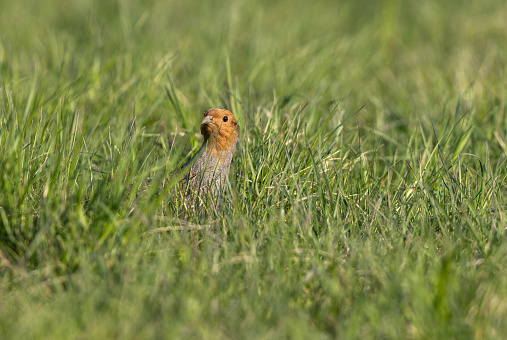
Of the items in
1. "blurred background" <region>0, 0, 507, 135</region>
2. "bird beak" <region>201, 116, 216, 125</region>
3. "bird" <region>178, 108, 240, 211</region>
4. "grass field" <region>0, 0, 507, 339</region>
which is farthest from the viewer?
"blurred background" <region>0, 0, 507, 135</region>

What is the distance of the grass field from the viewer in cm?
246

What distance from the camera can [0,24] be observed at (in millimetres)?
6410

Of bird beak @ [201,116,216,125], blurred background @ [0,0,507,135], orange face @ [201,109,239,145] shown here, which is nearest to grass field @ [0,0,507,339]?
blurred background @ [0,0,507,135]

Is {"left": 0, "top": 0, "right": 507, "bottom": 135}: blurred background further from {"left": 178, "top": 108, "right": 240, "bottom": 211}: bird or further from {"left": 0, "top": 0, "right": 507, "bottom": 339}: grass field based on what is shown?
{"left": 178, "top": 108, "right": 240, "bottom": 211}: bird

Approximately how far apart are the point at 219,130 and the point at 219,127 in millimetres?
20

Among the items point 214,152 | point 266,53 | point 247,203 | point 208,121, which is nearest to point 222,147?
point 214,152

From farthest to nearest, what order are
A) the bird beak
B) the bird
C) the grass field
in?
the bird beak → the bird → the grass field

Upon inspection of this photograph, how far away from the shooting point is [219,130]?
3.94 m

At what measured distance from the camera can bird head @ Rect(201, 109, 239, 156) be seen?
394 cm

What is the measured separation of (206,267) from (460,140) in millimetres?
2058

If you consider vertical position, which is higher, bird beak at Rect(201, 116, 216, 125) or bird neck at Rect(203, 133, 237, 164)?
bird beak at Rect(201, 116, 216, 125)

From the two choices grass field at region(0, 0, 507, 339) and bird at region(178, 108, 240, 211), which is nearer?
grass field at region(0, 0, 507, 339)

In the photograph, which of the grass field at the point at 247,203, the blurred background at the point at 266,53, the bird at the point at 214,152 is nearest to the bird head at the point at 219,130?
the bird at the point at 214,152

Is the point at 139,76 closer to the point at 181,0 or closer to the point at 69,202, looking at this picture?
the point at 69,202
